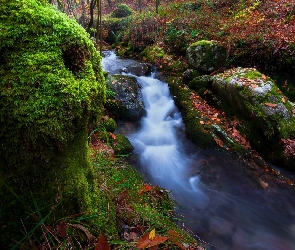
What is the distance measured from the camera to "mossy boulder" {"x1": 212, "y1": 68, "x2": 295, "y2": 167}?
6138 millimetres

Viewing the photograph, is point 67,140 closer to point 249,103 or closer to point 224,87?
point 249,103

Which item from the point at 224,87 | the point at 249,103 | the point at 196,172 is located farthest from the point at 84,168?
the point at 224,87

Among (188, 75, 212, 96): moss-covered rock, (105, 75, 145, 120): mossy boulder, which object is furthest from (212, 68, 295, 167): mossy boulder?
(105, 75, 145, 120): mossy boulder

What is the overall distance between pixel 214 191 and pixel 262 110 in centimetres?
264

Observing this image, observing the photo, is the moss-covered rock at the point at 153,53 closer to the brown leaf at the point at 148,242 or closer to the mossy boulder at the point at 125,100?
the mossy boulder at the point at 125,100

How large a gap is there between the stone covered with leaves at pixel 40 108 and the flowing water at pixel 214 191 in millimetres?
1853

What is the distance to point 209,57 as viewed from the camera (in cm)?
917

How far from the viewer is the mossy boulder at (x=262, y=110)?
6138 millimetres

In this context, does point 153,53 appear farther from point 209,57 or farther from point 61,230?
point 61,230

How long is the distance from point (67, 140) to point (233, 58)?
852 cm

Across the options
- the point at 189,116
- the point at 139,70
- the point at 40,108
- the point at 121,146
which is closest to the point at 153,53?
the point at 139,70

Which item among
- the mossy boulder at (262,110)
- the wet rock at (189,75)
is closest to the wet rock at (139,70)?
the wet rock at (189,75)

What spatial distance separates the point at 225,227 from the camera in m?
4.34

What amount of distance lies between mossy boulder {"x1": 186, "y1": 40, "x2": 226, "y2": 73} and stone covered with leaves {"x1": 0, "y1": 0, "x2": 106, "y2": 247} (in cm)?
799
